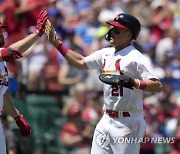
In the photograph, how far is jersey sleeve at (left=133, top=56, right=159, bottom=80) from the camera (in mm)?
6617

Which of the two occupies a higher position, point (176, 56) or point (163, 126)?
point (176, 56)

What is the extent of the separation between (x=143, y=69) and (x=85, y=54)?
503 centimetres

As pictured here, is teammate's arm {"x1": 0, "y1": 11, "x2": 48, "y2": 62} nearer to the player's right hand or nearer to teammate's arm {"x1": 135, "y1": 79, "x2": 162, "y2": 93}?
the player's right hand

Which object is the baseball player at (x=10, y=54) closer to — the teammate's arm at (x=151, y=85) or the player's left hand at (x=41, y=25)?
the player's left hand at (x=41, y=25)

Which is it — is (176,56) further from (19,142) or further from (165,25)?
(19,142)

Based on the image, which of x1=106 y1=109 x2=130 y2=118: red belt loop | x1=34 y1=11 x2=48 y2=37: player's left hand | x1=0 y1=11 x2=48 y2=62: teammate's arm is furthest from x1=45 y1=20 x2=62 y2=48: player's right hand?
x1=106 y1=109 x2=130 y2=118: red belt loop

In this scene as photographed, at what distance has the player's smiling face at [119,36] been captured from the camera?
6.88 m

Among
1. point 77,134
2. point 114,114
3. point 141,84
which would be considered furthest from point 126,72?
point 77,134

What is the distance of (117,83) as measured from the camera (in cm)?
641

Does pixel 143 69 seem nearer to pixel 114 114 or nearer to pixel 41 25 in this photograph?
pixel 114 114

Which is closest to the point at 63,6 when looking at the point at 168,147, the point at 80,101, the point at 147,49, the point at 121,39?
the point at 147,49

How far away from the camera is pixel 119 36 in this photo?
688cm

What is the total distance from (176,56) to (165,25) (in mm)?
1188

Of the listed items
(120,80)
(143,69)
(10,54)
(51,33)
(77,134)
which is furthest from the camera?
(77,134)
